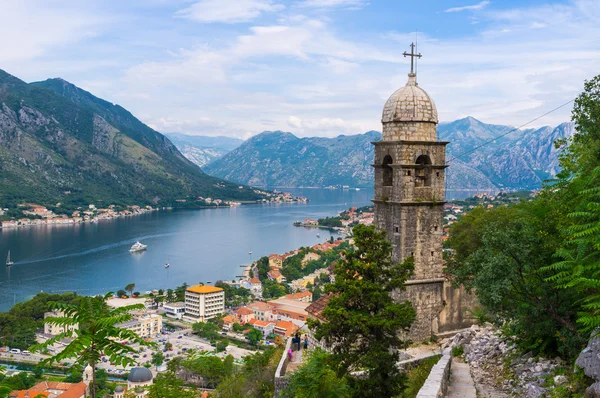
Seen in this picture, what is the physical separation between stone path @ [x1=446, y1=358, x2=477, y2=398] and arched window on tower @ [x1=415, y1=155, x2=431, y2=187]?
12.5ft

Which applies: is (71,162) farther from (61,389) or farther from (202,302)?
(61,389)

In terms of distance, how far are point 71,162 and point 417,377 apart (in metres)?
170

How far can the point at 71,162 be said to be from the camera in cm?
16175

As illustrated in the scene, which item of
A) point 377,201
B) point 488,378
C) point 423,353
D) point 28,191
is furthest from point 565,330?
point 28,191

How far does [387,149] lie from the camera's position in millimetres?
11008

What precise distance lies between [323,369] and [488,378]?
2560 millimetres

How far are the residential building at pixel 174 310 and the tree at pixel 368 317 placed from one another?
47.0 metres

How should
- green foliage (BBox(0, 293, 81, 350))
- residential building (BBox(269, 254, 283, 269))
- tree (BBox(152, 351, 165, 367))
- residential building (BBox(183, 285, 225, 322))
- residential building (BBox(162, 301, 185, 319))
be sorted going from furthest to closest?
residential building (BBox(269, 254, 283, 269)) → residential building (BBox(162, 301, 185, 319)) → residential building (BBox(183, 285, 225, 322)) → green foliage (BBox(0, 293, 81, 350)) → tree (BBox(152, 351, 165, 367))

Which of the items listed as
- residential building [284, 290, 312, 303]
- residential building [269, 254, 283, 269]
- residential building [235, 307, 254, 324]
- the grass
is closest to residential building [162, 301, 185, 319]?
residential building [235, 307, 254, 324]

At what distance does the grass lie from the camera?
797 centimetres

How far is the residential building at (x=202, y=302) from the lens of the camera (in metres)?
51.2

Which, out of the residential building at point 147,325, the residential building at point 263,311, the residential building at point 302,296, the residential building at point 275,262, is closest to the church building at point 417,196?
the residential building at point 147,325

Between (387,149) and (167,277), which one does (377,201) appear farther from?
(167,277)

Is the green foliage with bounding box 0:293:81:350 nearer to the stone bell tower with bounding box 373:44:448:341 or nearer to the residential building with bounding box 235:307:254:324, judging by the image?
the residential building with bounding box 235:307:254:324
